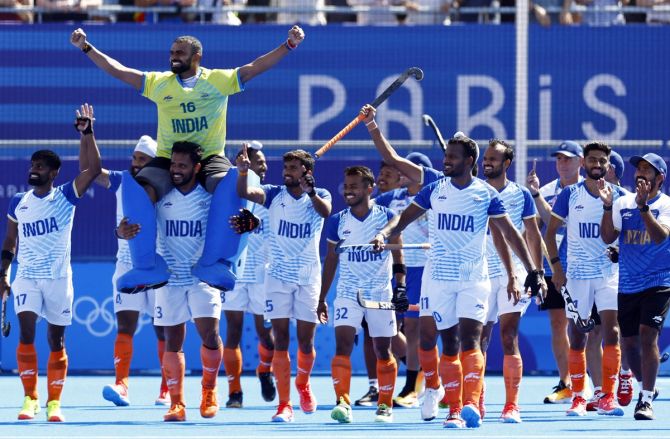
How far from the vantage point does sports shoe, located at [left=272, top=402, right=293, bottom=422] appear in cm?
1268

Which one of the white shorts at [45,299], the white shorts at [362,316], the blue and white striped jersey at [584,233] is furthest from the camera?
the blue and white striped jersey at [584,233]

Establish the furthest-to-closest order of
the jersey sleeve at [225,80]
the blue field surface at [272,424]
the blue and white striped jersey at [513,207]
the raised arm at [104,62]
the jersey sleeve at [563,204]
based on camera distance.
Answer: the jersey sleeve at [563,204] < the blue and white striped jersey at [513,207] < the jersey sleeve at [225,80] < the raised arm at [104,62] < the blue field surface at [272,424]

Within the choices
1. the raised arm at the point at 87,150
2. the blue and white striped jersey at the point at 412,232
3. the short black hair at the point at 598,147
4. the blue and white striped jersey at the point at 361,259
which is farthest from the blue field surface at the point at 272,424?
the short black hair at the point at 598,147

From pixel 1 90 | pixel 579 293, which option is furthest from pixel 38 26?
pixel 579 293

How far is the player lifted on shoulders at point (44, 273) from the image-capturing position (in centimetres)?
1270

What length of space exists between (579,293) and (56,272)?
173 inches

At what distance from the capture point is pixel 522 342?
1808 cm

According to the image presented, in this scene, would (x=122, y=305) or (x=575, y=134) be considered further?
(x=575, y=134)

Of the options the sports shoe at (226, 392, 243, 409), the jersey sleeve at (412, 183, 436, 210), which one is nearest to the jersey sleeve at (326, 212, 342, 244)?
the jersey sleeve at (412, 183, 436, 210)

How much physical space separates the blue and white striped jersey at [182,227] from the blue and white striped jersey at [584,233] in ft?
10.3

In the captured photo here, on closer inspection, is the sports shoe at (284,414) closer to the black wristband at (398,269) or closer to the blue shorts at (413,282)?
the black wristband at (398,269)

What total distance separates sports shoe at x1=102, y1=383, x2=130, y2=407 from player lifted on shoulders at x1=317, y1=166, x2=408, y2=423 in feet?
7.31

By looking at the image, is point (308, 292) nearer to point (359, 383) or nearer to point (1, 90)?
point (359, 383)

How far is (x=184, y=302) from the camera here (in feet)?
41.0
